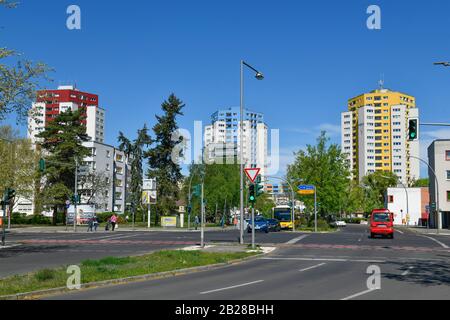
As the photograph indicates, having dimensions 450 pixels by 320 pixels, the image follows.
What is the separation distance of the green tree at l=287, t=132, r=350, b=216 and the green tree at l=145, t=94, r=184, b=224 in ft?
61.0

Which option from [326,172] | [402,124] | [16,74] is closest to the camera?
[16,74]

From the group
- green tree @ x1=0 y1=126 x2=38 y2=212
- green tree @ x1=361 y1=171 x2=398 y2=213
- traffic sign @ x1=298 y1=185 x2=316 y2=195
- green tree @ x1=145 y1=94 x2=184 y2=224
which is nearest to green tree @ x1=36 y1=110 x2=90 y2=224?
green tree @ x1=0 y1=126 x2=38 y2=212

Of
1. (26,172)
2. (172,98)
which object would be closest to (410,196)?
(172,98)

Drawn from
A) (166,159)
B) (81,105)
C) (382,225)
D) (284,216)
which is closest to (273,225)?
(284,216)

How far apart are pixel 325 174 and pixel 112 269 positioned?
48803mm

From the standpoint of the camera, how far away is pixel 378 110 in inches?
6329

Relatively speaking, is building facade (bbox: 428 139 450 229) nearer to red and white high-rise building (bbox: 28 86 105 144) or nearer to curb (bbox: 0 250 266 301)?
curb (bbox: 0 250 266 301)

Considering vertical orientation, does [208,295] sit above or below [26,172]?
below

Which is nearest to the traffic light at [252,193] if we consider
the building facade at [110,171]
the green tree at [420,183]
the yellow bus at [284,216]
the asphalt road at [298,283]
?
the asphalt road at [298,283]


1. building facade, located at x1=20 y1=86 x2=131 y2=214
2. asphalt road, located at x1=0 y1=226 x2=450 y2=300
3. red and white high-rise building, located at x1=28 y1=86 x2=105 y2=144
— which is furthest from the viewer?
red and white high-rise building, located at x1=28 y1=86 x2=105 y2=144

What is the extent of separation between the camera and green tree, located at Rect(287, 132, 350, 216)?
200 ft

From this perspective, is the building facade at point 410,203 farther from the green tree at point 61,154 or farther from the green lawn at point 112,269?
the green lawn at point 112,269
